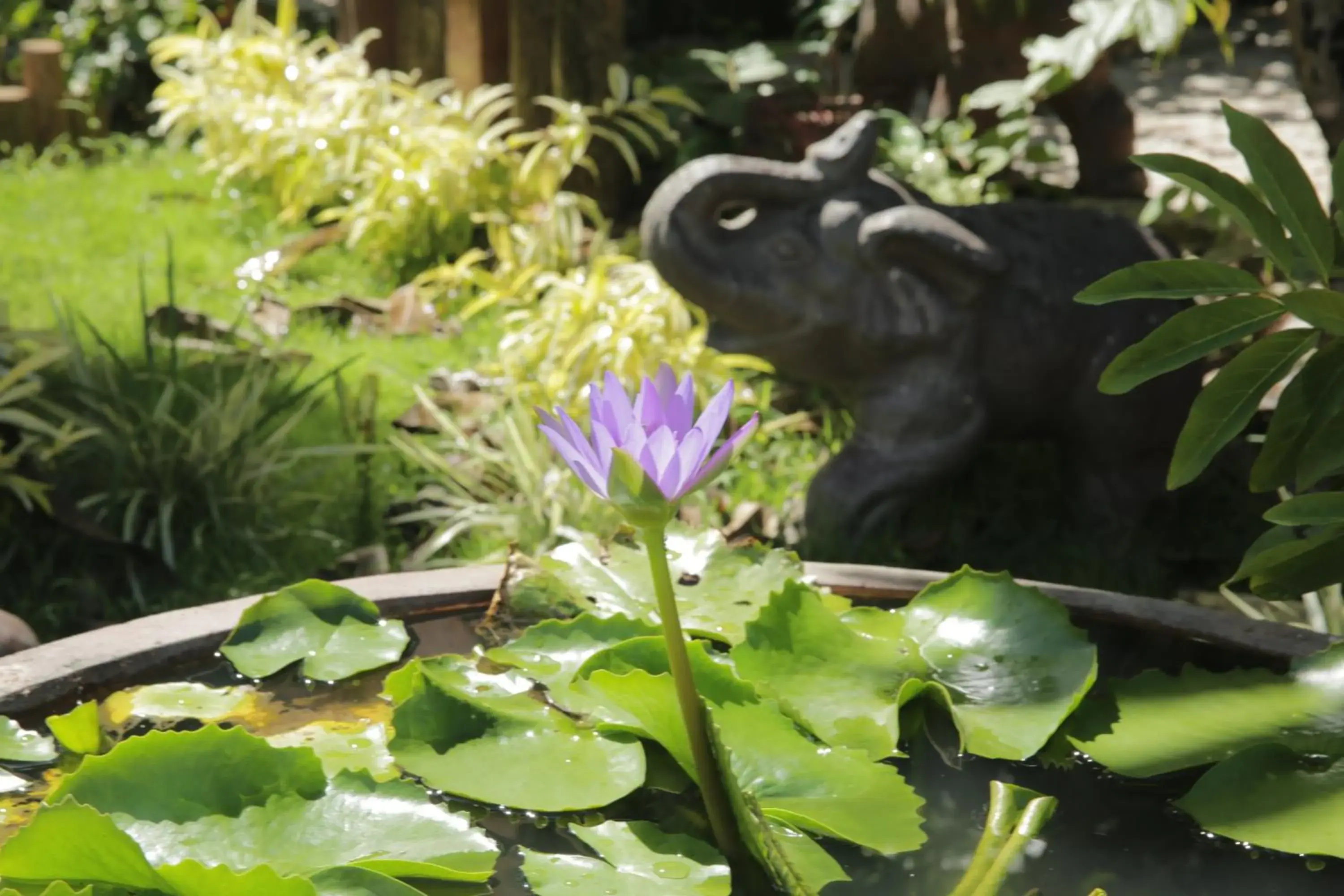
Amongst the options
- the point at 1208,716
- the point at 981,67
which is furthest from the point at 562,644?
the point at 981,67

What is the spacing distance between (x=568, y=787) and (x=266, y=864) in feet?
0.91

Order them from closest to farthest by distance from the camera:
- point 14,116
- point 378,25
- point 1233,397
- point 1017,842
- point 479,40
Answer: point 1017,842
point 1233,397
point 479,40
point 378,25
point 14,116

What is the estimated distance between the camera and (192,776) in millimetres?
1021

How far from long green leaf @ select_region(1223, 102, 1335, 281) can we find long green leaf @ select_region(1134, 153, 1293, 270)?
2 centimetres

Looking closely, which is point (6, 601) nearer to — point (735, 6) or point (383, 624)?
point (383, 624)

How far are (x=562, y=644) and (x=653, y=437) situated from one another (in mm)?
446

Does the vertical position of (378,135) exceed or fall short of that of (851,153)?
it falls short

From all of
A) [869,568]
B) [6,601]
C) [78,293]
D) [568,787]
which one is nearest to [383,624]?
[568,787]

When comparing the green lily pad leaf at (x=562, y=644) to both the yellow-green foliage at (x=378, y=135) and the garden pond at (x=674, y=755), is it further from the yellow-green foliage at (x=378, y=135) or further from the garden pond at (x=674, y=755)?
the yellow-green foliage at (x=378, y=135)

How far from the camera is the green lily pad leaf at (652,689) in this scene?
3.45 ft

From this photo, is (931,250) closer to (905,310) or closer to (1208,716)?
(905,310)

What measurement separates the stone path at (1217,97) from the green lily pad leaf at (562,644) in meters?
3.61

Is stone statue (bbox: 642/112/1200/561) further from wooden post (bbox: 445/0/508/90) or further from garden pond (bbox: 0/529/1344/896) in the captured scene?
wooden post (bbox: 445/0/508/90)

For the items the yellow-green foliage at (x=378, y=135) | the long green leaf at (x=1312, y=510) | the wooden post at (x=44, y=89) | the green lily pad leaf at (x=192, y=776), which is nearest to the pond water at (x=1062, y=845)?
the green lily pad leaf at (x=192, y=776)
